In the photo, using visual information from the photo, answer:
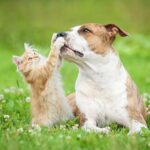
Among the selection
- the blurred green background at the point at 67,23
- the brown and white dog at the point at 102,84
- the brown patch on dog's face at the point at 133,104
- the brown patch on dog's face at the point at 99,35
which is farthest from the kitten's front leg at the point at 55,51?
the blurred green background at the point at 67,23

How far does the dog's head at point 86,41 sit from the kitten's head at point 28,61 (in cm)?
34

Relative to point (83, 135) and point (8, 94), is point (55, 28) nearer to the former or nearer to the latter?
point (8, 94)

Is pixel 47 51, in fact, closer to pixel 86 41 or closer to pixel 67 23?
pixel 67 23

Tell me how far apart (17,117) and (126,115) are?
1.52 meters

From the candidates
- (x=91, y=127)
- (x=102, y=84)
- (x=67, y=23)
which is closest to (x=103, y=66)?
(x=102, y=84)

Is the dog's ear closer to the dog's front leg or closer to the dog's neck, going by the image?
the dog's neck

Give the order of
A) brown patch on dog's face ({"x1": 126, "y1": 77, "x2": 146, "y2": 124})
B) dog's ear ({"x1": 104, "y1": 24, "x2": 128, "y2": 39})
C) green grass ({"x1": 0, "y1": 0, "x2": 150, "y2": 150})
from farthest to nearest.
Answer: dog's ear ({"x1": 104, "y1": 24, "x2": 128, "y2": 39}) < brown patch on dog's face ({"x1": 126, "y1": 77, "x2": 146, "y2": 124}) < green grass ({"x1": 0, "y1": 0, "x2": 150, "y2": 150})

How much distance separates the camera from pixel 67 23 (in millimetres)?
26047

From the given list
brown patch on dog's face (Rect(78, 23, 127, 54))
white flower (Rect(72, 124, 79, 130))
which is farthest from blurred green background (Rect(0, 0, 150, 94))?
white flower (Rect(72, 124, 79, 130))

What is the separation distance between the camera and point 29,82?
30.9 feet

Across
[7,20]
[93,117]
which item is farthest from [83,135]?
[7,20]

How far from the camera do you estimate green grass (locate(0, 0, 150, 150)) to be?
26.2 ft

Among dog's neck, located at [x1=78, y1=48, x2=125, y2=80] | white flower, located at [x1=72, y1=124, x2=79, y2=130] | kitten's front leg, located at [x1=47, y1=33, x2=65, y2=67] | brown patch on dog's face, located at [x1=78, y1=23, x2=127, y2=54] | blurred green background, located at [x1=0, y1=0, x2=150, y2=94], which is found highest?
blurred green background, located at [x1=0, y1=0, x2=150, y2=94]

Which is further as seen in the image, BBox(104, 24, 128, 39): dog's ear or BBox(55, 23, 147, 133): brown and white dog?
BBox(104, 24, 128, 39): dog's ear
